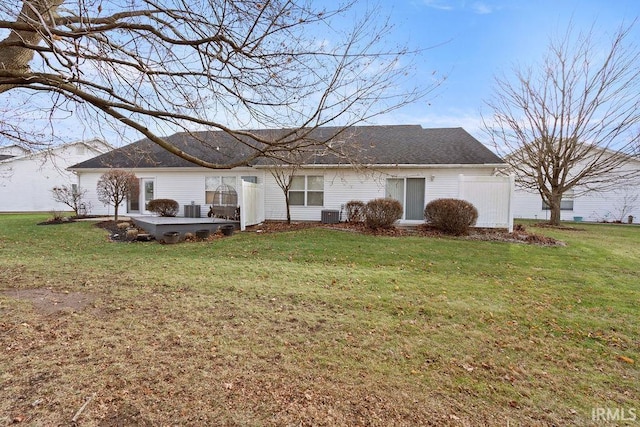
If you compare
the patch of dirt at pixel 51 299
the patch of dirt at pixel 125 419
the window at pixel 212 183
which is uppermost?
the window at pixel 212 183

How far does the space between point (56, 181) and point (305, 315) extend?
93.7 ft

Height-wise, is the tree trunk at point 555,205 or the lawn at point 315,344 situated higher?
the tree trunk at point 555,205

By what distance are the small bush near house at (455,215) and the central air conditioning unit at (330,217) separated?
4184 millimetres

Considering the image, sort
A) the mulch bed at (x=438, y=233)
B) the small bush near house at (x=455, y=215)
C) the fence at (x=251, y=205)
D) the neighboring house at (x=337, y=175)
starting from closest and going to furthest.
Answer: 1. the mulch bed at (x=438, y=233)
2. the small bush near house at (x=455, y=215)
3. the fence at (x=251, y=205)
4. the neighboring house at (x=337, y=175)

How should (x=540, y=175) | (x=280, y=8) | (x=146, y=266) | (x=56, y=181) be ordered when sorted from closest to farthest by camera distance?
(x=280, y=8) < (x=146, y=266) < (x=540, y=175) < (x=56, y=181)

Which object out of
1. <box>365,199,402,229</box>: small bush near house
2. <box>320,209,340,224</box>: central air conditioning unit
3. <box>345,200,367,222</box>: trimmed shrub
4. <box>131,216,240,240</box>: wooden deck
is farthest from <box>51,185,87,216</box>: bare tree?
<box>365,199,402,229</box>: small bush near house

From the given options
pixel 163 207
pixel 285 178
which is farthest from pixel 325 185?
pixel 163 207

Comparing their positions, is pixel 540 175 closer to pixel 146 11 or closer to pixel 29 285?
pixel 146 11

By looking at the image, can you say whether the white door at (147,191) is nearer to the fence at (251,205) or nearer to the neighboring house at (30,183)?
the fence at (251,205)

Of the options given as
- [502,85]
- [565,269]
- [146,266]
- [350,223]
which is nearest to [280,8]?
[146,266]

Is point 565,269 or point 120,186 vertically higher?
point 120,186

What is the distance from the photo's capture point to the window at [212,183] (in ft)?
51.4

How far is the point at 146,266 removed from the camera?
21.8ft

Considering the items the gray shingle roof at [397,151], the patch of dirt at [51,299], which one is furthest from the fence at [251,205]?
the patch of dirt at [51,299]
